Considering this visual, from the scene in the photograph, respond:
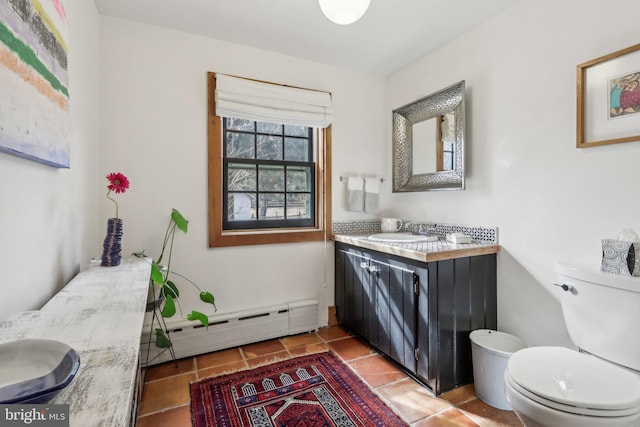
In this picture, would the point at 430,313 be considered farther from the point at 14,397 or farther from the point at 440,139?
the point at 14,397

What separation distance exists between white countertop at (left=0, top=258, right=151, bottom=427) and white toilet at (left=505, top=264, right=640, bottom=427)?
1349mm

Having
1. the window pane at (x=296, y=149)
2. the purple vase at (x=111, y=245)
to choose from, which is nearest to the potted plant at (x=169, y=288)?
the purple vase at (x=111, y=245)

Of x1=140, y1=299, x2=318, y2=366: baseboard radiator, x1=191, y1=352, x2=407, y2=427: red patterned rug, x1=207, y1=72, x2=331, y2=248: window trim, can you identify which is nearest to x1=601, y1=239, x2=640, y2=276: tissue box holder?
x1=191, y1=352, x2=407, y2=427: red patterned rug

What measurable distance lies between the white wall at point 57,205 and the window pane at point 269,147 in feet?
3.82

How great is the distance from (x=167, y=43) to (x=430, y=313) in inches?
103

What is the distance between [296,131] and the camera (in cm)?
282

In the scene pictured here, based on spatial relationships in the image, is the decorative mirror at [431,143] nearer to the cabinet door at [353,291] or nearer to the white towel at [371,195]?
the white towel at [371,195]

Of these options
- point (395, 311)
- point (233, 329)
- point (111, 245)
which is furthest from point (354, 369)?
point (111, 245)

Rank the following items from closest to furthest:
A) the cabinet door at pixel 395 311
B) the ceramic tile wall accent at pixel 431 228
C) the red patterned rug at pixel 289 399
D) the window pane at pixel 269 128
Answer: the red patterned rug at pixel 289 399
the cabinet door at pixel 395 311
the ceramic tile wall accent at pixel 431 228
the window pane at pixel 269 128

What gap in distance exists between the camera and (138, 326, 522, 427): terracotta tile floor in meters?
1.66

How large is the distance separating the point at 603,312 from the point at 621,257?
0.26m

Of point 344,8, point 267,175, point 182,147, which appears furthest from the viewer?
point 267,175

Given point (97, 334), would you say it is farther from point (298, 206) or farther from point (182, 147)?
point (298, 206)

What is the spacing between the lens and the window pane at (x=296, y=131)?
2.77m
